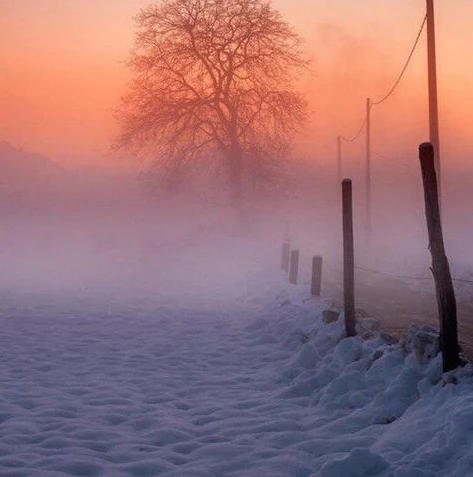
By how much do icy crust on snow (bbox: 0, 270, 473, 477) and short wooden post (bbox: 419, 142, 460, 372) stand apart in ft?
0.90

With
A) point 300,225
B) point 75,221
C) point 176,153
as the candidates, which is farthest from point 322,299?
point 300,225

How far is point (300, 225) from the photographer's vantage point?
6166 centimetres

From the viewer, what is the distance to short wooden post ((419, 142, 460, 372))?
7004mm

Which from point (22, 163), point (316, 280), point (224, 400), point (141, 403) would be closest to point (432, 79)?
point (316, 280)

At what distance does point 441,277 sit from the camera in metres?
7.23

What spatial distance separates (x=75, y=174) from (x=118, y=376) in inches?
2404

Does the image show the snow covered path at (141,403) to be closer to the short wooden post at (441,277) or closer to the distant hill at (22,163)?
the short wooden post at (441,277)

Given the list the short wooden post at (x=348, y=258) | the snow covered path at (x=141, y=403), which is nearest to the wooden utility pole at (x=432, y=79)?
the snow covered path at (x=141, y=403)

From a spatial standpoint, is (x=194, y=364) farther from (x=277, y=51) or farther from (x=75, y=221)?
(x=75, y=221)

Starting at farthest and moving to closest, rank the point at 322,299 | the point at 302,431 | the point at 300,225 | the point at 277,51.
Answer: the point at 300,225, the point at 277,51, the point at 322,299, the point at 302,431

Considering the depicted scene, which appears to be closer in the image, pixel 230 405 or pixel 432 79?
pixel 230 405

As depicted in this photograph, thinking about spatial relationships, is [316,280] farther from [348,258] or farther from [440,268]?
[440,268]

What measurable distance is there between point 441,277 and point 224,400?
2895 millimetres

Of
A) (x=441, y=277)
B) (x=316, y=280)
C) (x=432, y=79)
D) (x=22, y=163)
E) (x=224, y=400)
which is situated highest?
(x=22, y=163)
